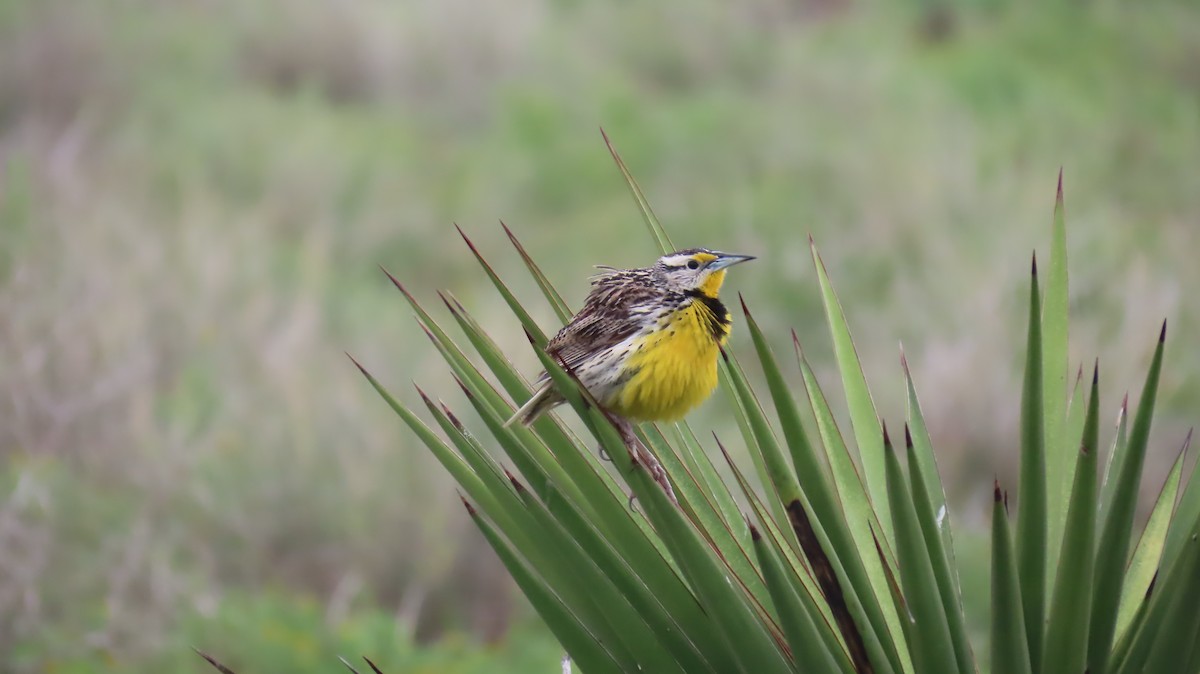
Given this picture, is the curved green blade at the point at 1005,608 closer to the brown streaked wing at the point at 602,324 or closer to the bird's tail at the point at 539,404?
the bird's tail at the point at 539,404

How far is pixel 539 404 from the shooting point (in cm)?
259

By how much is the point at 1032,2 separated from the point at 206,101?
11527 millimetres

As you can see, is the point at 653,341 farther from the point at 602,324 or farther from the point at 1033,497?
the point at 1033,497

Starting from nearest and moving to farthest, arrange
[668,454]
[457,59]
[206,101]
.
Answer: [668,454] → [206,101] → [457,59]

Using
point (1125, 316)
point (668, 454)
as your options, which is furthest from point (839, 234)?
point (668, 454)

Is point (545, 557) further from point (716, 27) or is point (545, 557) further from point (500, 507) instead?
point (716, 27)

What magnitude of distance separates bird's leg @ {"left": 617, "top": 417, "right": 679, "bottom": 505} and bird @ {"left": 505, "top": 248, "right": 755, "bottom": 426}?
0.10 feet

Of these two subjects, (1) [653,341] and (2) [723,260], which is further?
(2) [723,260]

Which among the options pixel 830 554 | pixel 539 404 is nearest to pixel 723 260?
pixel 539 404

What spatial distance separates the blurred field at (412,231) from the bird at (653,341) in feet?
9.90

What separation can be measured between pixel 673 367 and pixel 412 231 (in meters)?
9.97

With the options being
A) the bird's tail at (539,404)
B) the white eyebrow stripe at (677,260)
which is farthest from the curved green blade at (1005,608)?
the white eyebrow stripe at (677,260)

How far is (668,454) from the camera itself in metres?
2.73

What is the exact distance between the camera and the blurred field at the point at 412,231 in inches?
276
